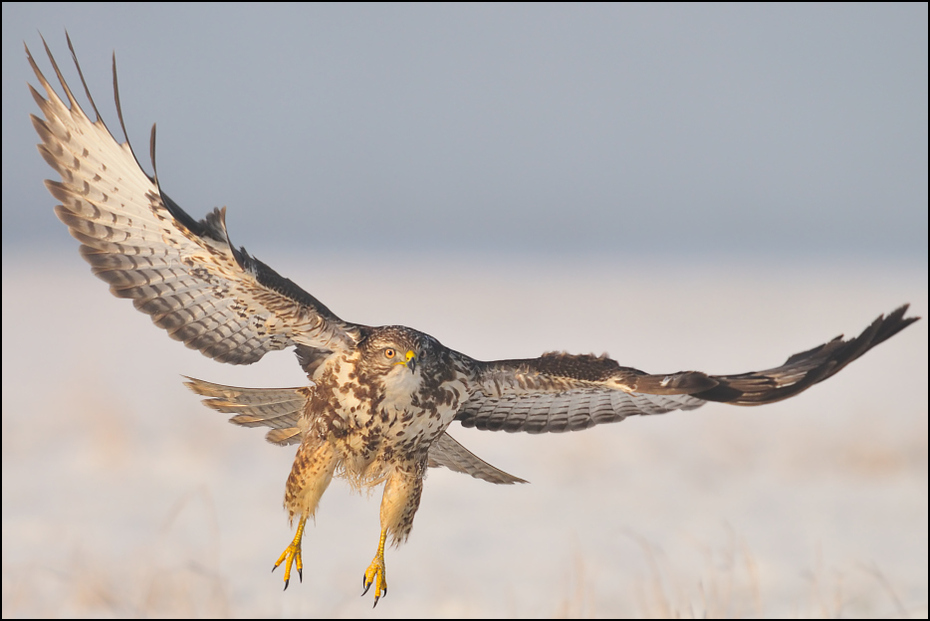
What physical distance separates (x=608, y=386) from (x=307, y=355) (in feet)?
4.01

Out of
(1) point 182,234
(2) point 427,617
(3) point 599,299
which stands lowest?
(2) point 427,617

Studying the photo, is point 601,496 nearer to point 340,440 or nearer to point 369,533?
point 369,533

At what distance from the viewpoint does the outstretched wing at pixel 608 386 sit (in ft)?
11.8

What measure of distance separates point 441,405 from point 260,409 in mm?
992

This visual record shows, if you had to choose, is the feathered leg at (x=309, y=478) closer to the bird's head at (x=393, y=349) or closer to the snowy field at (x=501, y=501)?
the bird's head at (x=393, y=349)

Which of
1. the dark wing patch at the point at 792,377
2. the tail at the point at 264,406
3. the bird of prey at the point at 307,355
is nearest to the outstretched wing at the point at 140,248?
the bird of prey at the point at 307,355

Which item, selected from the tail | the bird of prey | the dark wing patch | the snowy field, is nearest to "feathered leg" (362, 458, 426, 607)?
the bird of prey

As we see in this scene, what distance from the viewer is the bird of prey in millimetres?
3693

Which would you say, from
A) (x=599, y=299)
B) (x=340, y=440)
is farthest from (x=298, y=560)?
(x=599, y=299)

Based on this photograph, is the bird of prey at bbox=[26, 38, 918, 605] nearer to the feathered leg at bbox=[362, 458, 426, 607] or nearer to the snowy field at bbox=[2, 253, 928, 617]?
the feathered leg at bbox=[362, 458, 426, 607]

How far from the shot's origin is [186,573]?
11.0 m

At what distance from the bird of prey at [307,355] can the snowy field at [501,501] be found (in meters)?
4.24

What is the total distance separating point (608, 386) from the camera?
12.4ft

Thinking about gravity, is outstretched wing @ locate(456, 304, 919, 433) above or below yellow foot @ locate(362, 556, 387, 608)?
above
